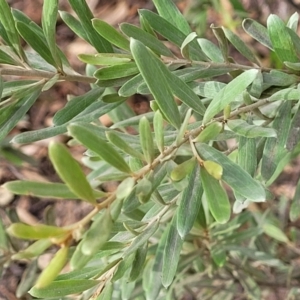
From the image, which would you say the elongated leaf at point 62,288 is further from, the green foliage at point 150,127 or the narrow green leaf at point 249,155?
the narrow green leaf at point 249,155

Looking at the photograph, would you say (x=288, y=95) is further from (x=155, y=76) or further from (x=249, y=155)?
(x=155, y=76)

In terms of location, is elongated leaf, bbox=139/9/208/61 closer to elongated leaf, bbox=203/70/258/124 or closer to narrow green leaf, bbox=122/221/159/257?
elongated leaf, bbox=203/70/258/124

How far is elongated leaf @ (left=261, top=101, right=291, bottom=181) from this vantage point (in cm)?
73

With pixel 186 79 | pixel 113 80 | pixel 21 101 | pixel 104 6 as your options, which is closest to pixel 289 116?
pixel 186 79

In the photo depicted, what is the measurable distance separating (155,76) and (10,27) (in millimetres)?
261

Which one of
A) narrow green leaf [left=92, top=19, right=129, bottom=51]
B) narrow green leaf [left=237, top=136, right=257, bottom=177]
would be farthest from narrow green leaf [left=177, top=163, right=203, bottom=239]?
narrow green leaf [left=92, top=19, right=129, bottom=51]

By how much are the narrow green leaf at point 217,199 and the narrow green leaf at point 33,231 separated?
0.19 meters

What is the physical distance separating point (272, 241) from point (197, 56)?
1.01m

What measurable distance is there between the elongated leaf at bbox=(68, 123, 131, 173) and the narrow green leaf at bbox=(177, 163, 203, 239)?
0.16 m

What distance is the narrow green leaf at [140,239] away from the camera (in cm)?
62

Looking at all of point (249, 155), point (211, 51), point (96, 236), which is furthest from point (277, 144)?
point (96, 236)

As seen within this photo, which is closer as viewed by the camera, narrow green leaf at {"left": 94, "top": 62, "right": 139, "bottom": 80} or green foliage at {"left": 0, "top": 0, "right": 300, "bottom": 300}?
green foliage at {"left": 0, "top": 0, "right": 300, "bottom": 300}

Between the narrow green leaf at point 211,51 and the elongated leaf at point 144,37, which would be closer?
the elongated leaf at point 144,37

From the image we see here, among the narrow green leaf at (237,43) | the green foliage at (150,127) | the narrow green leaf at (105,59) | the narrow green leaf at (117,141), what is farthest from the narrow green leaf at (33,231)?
the narrow green leaf at (237,43)
